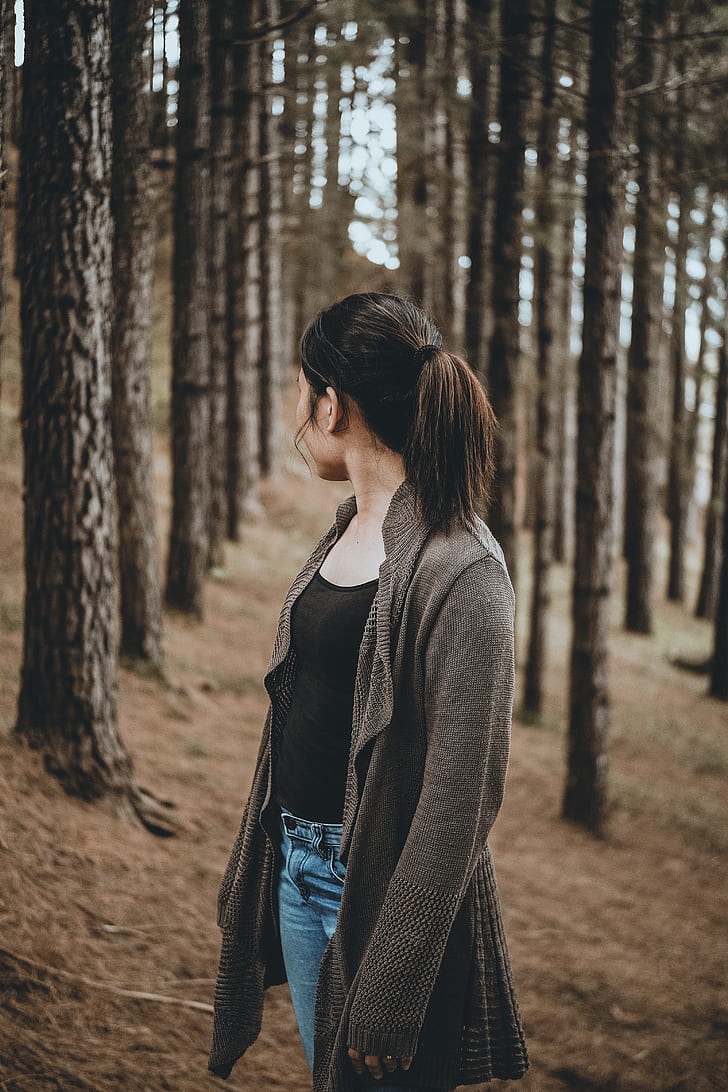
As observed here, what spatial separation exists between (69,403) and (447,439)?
3284 mm

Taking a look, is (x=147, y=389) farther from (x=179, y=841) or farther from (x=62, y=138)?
(x=179, y=841)

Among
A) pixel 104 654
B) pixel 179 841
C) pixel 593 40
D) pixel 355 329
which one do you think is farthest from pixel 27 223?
pixel 593 40

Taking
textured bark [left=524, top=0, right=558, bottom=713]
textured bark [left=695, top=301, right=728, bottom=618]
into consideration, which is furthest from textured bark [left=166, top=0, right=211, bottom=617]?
textured bark [left=695, top=301, right=728, bottom=618]

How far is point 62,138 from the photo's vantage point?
4.64 meters

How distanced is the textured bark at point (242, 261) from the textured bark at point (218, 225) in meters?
0.16

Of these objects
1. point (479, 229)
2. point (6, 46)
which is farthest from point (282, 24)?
point (479, 229)

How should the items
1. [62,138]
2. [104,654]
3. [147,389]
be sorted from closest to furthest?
[62,138], [104,654], [147,389]

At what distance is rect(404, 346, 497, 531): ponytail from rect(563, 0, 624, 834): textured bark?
5.99m

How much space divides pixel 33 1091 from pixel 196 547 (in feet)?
26.3

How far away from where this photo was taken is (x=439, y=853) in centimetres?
204

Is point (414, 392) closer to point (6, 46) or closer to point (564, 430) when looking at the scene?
point (6, 46)

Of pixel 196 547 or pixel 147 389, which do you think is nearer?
pixel 147 389

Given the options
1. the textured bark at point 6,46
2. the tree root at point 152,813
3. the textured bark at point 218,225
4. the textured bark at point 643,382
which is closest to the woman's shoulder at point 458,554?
the textured bark at point 6,46

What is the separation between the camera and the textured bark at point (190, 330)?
29.5 ft
